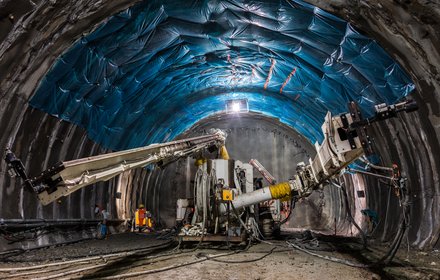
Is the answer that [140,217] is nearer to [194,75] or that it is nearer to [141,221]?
[141,221]

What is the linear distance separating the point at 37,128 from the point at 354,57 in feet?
23.1

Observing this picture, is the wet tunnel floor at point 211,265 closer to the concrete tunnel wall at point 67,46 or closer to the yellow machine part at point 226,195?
the yellow machine part at point 226,195

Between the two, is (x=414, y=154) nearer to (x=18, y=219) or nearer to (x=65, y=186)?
(x=65, y=186)

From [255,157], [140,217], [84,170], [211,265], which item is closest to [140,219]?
[140,217]

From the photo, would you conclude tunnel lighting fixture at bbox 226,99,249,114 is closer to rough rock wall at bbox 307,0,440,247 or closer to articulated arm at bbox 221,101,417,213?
rough rock wall at bbox 307,0,440,247

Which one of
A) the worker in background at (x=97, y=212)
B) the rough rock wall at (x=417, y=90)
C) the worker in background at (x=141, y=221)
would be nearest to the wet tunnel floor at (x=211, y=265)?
the rough rock wall at (x=417, y=90)

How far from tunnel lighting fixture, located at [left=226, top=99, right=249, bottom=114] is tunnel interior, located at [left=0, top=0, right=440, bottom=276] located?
77.9 inches

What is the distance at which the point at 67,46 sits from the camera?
6.62m

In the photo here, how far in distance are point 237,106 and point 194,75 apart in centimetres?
461

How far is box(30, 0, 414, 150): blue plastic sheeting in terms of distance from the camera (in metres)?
6.91

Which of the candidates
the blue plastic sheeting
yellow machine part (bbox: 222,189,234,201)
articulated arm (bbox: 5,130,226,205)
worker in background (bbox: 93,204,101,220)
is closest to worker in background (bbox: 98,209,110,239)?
worker in background (bbox: 93,204,101,220)

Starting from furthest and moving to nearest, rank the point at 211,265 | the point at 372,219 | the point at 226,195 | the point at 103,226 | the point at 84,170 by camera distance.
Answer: the point at 103,226 → the point at 372,219 → the point at 226,195 → the point at 211,265 → the point at 84,170

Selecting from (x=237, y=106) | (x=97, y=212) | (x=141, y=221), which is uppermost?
(x=237, y=106)

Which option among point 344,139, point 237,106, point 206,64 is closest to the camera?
point 344,139
